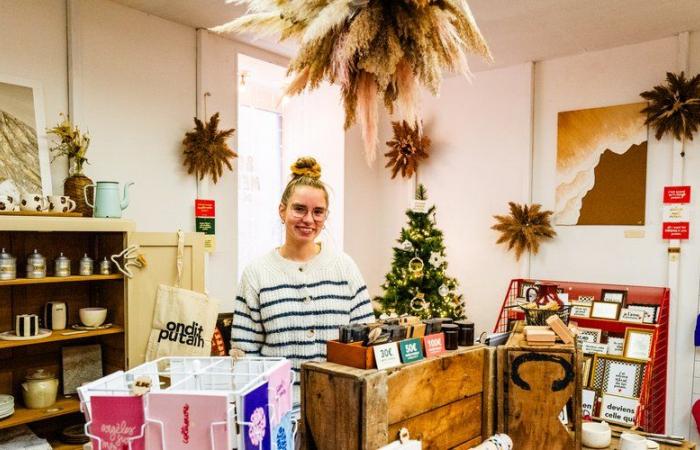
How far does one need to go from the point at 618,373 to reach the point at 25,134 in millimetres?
3447

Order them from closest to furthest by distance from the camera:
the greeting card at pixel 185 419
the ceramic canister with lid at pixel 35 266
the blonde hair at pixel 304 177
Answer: the greeting card at pixel 185 419 < the blonde hair at pixel 304 177 < the ceramic canister with lid at pixel 35 266

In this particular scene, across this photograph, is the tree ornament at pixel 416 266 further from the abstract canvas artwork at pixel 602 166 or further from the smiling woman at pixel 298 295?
the smiling woman at pixel 298 295

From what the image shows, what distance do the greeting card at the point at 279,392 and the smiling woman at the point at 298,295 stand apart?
27.4 inches

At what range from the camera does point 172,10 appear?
2996 mm

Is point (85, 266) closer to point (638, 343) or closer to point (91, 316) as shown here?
point (91, 316)

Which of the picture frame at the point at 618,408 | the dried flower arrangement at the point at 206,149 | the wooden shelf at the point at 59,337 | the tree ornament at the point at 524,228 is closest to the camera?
the wooden shelf at the point at 59,337

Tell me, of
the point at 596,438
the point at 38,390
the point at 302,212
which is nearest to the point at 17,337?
the point at 38,390

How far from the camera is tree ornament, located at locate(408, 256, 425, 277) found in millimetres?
3836

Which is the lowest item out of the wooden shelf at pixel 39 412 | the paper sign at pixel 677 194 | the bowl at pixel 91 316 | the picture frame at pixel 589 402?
the picture frame at pixel 589 402

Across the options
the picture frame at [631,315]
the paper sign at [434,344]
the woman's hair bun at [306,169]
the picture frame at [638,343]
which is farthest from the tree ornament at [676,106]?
the paper sign at [434,344]

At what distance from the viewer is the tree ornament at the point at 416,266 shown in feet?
12.6

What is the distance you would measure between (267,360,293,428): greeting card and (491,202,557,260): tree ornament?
120 inches

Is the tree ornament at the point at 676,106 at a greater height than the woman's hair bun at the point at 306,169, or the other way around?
the tree ornament at the point at 676,106

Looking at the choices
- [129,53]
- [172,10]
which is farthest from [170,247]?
[172,10]
